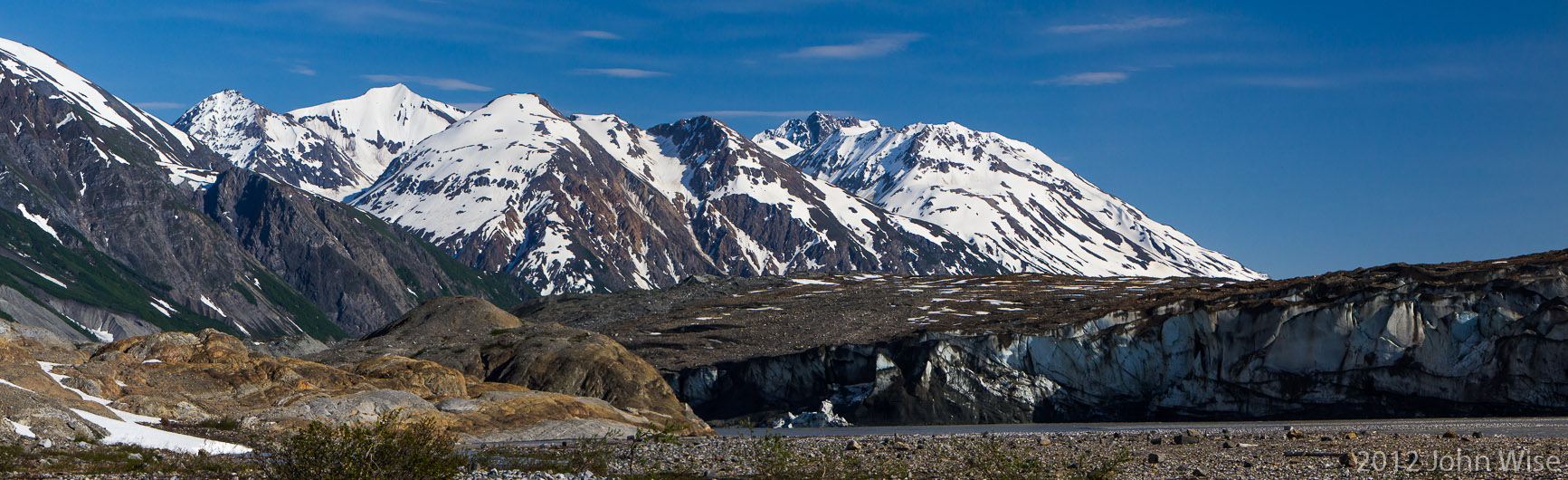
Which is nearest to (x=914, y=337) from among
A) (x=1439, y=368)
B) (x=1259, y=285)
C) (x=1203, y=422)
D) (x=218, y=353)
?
(x=1203, y=422)

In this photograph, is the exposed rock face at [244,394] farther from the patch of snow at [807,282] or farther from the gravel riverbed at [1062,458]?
the patch of snow at [807,282]

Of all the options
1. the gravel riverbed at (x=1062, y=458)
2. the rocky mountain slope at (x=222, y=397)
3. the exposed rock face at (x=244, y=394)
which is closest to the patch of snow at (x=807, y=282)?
the rocky mountain slope at (x=222, y=397)

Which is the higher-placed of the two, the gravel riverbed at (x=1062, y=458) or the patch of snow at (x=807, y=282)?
the patch of snow at (x=807, y=282)

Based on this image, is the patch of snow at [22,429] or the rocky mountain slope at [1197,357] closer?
the patch of snow at [22,429]

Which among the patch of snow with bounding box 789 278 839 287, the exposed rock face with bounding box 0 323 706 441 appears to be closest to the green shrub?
the exposed rock face with bounding box 0 323 706 441

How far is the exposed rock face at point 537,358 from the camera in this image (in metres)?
92.6

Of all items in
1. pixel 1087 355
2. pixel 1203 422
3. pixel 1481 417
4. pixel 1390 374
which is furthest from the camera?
pixel 1087 355

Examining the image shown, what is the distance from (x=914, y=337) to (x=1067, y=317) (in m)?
14.1

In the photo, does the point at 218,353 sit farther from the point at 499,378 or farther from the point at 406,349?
the point at 406,349

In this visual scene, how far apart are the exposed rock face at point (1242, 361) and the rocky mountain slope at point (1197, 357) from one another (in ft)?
0.35

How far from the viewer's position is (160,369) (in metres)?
62.1

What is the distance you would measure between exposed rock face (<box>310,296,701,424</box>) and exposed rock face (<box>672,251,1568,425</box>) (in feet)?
48.6

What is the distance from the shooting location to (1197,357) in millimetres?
96625

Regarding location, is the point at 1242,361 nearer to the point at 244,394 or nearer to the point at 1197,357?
the point at 1197,357
